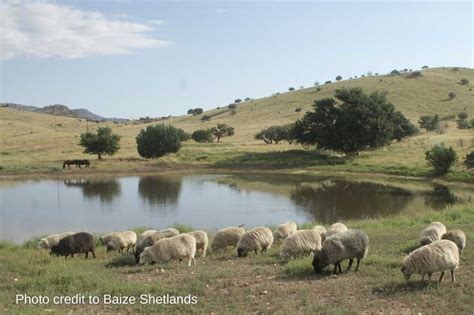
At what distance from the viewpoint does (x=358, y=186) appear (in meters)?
40.3

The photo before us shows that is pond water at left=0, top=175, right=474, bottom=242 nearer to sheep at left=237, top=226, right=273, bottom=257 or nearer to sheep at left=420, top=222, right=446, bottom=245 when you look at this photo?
sheep at left=237, top=226, right=273, bottom=257

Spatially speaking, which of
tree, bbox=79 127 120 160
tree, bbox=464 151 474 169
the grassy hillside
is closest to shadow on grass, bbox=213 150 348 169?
the grassy hillside

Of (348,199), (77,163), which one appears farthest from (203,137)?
(348,199)

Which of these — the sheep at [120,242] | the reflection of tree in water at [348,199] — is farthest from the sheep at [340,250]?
the reflection of tree in water at [348,199]

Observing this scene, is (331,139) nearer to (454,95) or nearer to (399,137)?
(399,137)

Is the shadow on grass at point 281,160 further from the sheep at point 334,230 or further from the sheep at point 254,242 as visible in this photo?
the sheep at point 254,242

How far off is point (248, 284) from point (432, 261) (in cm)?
382

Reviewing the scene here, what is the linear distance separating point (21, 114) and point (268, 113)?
56887 mm

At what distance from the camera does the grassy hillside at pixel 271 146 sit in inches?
2019

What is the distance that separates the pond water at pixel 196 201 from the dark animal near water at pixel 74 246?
253 inches

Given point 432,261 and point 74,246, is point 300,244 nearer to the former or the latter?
point 432,261

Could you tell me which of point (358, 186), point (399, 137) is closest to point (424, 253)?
point (358, 186)

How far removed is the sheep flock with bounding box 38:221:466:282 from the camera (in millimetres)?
10336

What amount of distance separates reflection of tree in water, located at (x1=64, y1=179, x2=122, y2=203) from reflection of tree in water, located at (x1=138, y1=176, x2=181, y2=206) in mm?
1969
